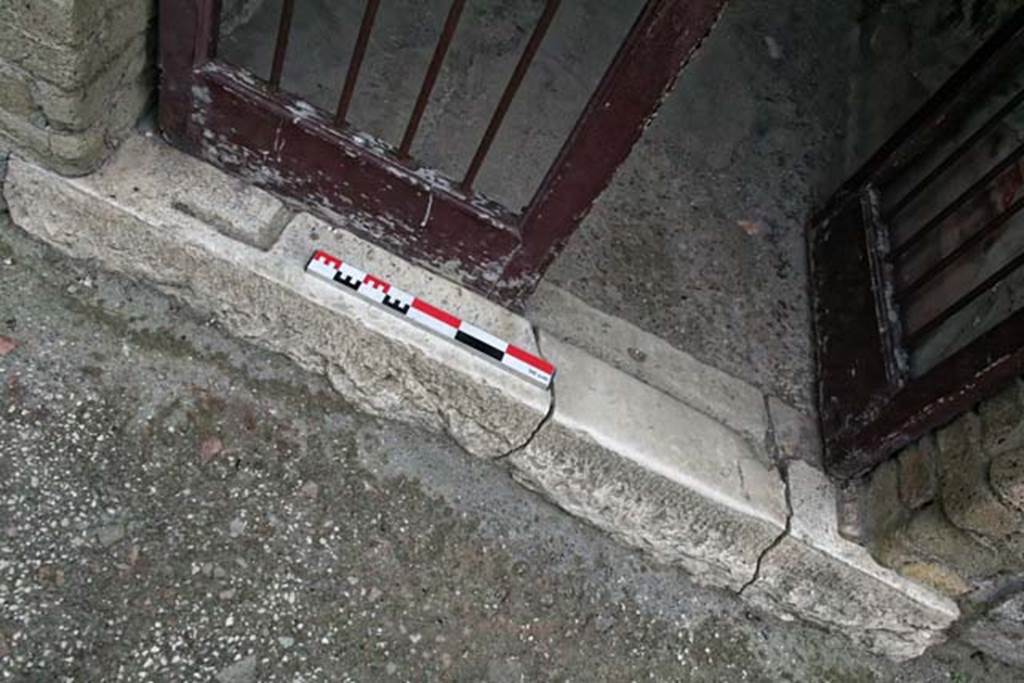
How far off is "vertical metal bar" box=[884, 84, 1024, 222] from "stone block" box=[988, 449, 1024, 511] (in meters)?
0.95

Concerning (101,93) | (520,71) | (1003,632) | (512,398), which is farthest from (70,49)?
(1003,632)

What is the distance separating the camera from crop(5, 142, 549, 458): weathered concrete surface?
92.4 inches

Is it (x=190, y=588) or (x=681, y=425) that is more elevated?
(x=681, y=425)

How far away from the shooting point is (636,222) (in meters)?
3.12

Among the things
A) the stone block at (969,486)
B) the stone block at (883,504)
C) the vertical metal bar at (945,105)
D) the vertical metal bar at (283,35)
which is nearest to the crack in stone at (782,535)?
the stone block at (883,504)

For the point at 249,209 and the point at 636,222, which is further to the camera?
the point at 636,222

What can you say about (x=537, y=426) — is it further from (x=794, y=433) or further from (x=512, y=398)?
(x=794, y=433)

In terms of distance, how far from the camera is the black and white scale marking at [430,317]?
2.42 meters

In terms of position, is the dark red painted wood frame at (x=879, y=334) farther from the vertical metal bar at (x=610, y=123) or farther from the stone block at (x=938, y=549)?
the vertical metal bar at (x=610, y=123)

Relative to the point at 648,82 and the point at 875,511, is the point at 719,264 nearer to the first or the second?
the point at 875,511

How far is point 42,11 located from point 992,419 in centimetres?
232

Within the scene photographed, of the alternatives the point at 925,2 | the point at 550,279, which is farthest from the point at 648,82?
the point at 925,2

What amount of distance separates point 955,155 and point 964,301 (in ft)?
1.90

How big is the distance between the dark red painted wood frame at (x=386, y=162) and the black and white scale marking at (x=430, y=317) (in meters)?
0.13
